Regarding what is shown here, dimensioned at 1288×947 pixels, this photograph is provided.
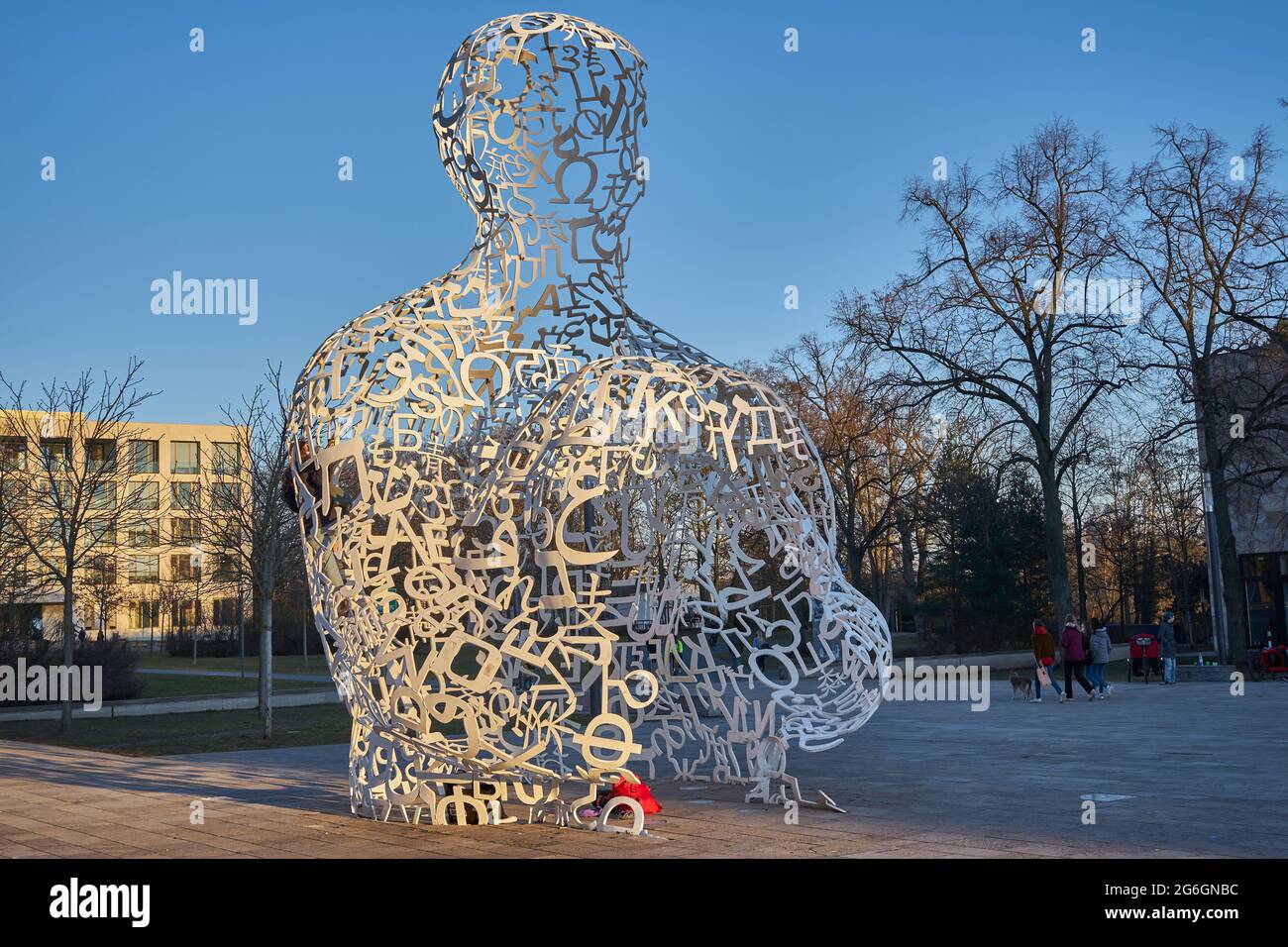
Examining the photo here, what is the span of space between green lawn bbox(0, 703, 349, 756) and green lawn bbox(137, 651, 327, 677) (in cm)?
1187

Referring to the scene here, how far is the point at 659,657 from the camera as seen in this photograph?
9.88 metres

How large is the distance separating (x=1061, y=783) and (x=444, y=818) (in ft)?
16.0

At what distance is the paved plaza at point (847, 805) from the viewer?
7633 millimetres

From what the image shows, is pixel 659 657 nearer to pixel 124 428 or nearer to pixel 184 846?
pixel 184 846


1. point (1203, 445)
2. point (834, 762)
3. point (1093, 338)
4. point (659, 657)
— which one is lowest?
point (834, 762)

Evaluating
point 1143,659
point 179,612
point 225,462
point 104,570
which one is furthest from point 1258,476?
point 179,612

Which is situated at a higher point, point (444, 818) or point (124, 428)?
point (124, 428)

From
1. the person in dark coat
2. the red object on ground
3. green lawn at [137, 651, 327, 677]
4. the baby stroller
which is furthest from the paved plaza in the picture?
green lawn at [137, 651, 327, 677]

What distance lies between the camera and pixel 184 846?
26.2ft

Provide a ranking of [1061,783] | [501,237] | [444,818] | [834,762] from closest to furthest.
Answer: [444,818], [501,237], [1061,783], [834,762]

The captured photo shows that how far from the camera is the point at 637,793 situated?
27.9ft
